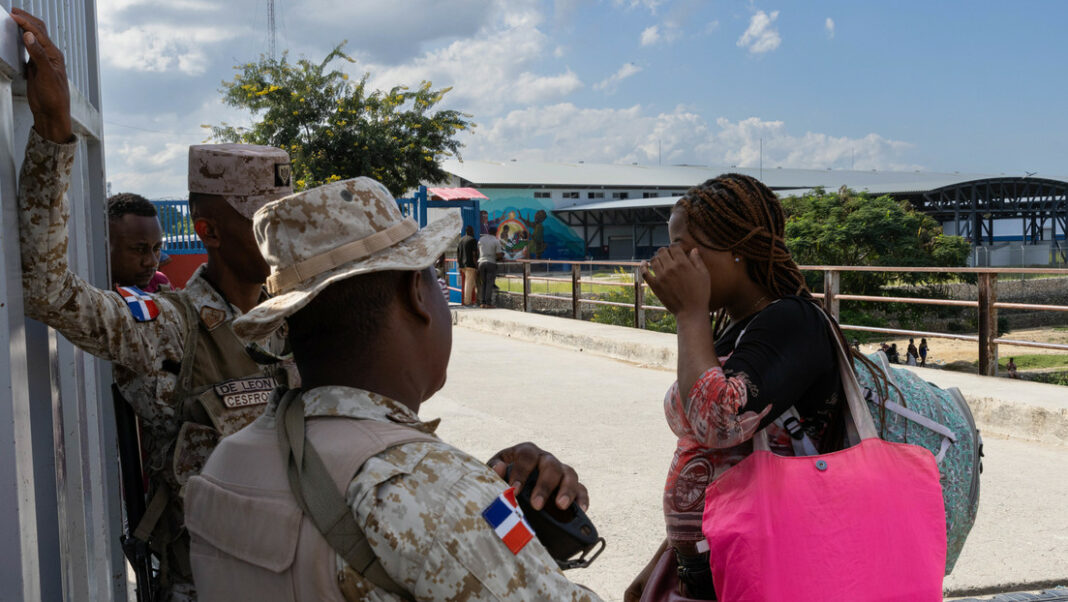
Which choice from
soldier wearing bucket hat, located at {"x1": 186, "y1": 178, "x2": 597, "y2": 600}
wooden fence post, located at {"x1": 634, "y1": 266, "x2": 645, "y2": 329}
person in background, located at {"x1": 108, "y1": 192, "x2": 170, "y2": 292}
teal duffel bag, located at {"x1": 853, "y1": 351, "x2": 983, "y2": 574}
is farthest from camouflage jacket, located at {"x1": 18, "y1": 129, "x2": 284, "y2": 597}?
wooden fence post, located at {"x1": 634, "y1": 266, "x2": 645, "y2": 329}

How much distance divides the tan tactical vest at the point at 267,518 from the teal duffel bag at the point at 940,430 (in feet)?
3.53

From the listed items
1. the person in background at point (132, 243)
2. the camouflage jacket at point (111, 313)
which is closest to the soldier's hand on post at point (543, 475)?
the camouflage jacket at point (111, 313)

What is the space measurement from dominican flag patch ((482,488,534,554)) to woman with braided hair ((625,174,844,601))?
2.56 ft

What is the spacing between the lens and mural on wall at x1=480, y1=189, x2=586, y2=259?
48.6 metres

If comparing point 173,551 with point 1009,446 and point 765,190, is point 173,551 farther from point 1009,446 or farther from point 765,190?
point 1009,446

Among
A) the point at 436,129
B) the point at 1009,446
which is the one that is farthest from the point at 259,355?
the point at 436,129

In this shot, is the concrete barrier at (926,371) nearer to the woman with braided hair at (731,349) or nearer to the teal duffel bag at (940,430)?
the teal duffel bag at (940,430)

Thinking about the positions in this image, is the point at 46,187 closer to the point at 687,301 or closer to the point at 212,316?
the point at 212,316

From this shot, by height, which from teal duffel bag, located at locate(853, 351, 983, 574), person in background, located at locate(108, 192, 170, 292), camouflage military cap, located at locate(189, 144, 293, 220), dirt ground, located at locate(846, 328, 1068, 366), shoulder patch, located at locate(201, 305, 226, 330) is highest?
camouflage military cap, located at locate(189, 144, 293, 220)

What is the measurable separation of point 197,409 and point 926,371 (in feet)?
25.0

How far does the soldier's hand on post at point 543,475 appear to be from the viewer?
1334 millimetres

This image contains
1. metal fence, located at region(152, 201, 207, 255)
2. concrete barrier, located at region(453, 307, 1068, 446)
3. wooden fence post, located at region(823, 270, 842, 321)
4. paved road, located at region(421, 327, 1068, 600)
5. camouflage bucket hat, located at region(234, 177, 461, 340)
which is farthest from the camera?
metal fence, located at region(152, 201, 207, 255)

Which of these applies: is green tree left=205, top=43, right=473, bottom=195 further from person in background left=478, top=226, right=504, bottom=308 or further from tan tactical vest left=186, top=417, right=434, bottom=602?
tan tactical vest left=186, top=417, right=434, bottom=602

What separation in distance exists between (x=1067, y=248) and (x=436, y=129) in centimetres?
2748
